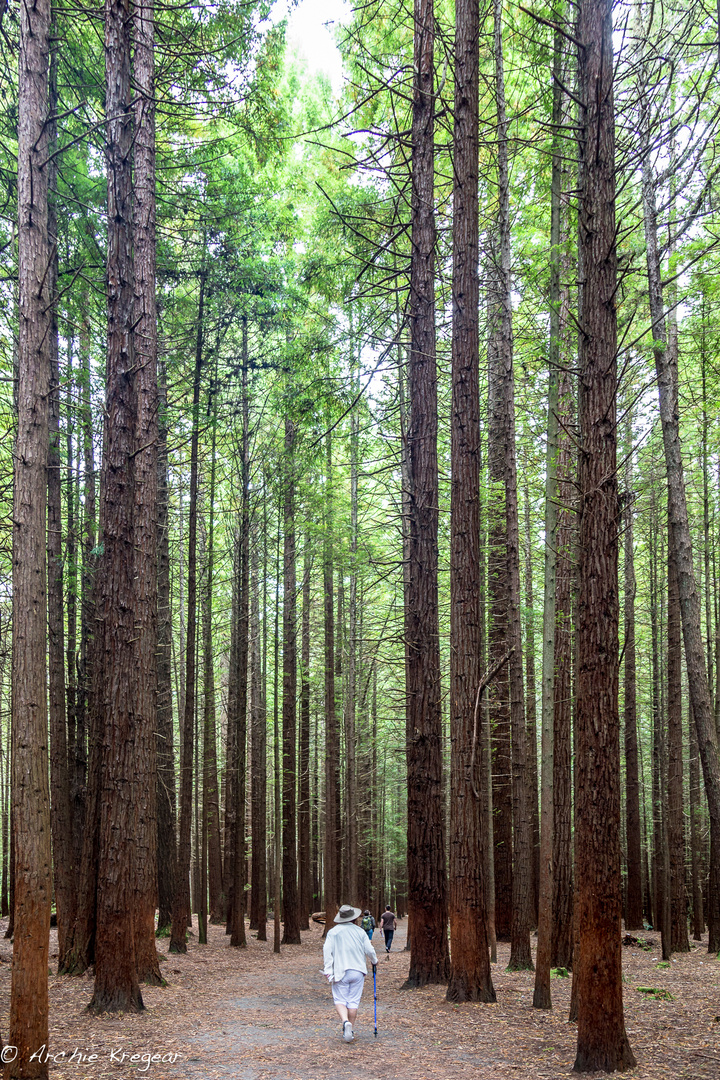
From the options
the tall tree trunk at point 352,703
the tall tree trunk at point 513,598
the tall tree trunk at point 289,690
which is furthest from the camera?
the tall tree trunk at point 352,703

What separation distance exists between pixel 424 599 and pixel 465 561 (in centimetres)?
152

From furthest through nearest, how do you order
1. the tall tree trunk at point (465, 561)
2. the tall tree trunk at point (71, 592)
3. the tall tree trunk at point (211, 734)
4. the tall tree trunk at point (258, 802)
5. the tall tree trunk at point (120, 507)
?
the tall tree trunk at point (258, 802)
the tall tree trunk at point (211, 734)
the tall tree trunk at point (71, 592)
the tall tree trunk at point (465, 561)
the tall tree trunk at point (120, 507)

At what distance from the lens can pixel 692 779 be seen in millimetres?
21812

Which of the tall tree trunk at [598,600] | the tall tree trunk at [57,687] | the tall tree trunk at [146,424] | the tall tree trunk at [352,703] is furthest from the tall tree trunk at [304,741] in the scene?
the tall tree trunk at [598,600]

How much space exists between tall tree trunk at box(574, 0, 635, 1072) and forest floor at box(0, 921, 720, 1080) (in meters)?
0.67

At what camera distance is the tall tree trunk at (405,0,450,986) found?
9.83 m

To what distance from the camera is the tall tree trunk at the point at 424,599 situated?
9.83m

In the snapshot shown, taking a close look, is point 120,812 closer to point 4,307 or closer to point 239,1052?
point 239,1052

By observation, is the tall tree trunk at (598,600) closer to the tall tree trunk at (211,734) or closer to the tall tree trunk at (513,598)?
the tall tree trunk at (513,598)

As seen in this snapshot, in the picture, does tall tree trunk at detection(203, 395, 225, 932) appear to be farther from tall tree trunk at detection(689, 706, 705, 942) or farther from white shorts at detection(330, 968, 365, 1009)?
tall tree trunk at detection(689, 706, 705, 942)

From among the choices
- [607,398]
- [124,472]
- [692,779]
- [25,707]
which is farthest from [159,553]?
[692,779]

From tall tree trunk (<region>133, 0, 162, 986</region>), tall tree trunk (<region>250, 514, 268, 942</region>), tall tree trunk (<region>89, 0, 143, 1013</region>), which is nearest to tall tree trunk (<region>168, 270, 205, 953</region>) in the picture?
tall tree trunk (<region>133, 0, 162, 986</region>)

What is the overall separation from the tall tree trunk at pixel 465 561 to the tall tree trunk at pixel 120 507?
369 centimetres

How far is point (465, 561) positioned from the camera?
359 inches
